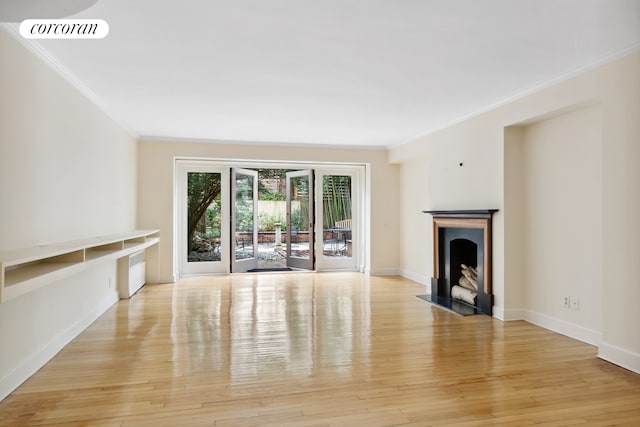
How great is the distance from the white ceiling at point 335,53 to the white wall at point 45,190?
31cm

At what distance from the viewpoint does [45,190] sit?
301 centimetres

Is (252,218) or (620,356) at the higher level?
(252,218)

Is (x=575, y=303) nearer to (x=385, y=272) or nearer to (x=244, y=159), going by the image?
(x=385, y=272)

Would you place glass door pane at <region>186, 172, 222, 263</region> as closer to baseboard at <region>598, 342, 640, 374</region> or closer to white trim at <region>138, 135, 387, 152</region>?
white trim at <region>138, 135, 387, 152</region>

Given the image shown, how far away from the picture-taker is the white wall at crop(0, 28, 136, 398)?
2527 millimetres

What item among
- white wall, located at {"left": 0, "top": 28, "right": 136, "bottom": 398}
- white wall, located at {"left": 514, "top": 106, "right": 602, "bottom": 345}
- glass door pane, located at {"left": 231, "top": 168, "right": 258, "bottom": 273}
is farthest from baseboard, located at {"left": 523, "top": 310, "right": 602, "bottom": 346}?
glass door pane, located at {"left": 231, "top": 168, "right": 258, "bottom": 273}

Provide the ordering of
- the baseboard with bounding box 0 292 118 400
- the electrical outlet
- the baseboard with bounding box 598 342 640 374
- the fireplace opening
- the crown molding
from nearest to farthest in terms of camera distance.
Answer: the baseboard with bounding box 0 292 118 400
the crown molding
the baseboard with bounding box 598 342 640 374
the electrical outlet
the fireplace opening

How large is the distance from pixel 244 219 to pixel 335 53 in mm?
4906

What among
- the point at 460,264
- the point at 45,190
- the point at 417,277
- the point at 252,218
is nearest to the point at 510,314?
the point at 460,264

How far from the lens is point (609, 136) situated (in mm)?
3062

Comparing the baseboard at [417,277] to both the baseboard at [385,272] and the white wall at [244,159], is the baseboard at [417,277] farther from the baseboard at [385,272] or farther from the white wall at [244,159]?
the white wall at [244,159]

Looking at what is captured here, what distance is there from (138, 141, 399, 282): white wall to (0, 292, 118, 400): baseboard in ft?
7.12

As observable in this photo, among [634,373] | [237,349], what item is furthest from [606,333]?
[237,349]

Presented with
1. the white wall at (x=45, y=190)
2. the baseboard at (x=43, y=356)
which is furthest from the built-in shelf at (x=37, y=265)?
the baseboard at (x=43, y=356)
